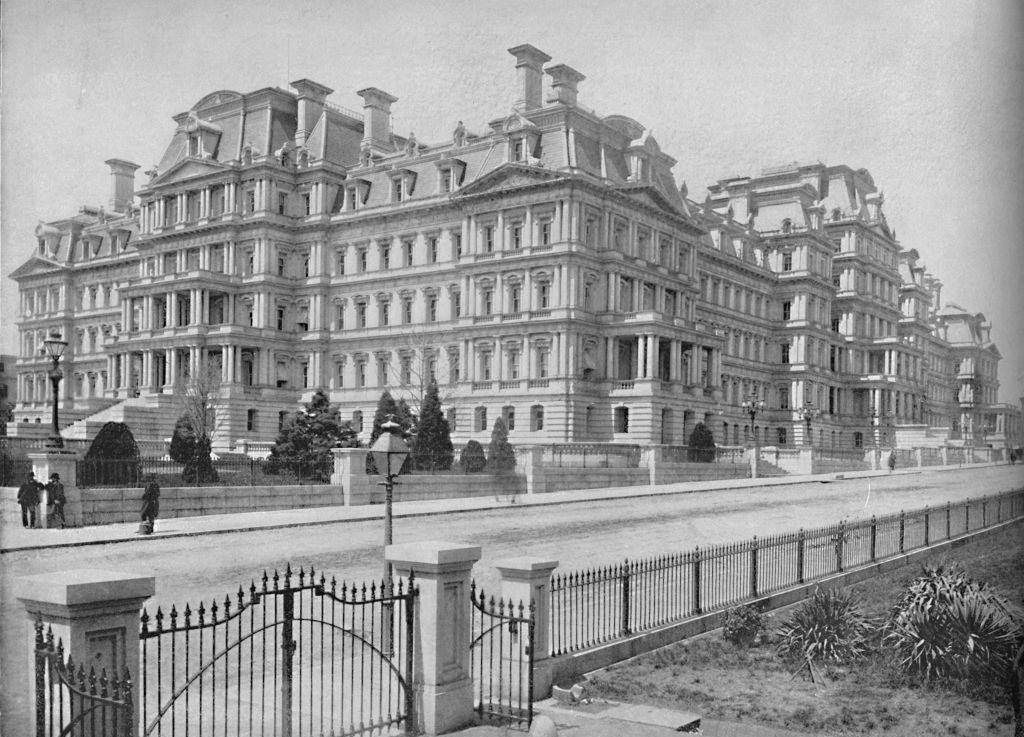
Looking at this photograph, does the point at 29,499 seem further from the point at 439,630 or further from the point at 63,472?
the point at 439,630

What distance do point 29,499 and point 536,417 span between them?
91.7 ft

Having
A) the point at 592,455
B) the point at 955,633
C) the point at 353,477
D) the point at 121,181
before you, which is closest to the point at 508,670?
the point at 955,633

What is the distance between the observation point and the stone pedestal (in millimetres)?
17141

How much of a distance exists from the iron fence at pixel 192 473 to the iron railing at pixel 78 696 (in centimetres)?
1417

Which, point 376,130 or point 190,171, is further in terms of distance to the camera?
point 376,130

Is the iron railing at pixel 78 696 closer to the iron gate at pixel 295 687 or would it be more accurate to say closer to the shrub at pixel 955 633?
the iron gate at pixel 295 687

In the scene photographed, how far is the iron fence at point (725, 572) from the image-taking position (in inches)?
418

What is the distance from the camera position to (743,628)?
11227 millimetres

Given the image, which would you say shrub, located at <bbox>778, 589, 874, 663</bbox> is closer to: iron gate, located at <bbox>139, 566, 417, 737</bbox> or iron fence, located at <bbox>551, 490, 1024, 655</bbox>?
iron fence, located at <bbox>551, 490, 1024, 655</bbox>

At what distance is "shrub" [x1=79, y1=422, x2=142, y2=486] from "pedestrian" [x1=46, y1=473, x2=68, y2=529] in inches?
82.1

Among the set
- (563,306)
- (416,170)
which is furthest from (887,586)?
(416,170)

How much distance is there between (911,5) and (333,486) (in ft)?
59.4

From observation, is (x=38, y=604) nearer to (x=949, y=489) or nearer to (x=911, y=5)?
(x=911, y=5)

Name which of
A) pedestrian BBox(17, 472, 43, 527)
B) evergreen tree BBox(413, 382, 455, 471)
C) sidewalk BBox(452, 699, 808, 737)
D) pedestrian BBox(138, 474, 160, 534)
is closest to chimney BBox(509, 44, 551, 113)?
sidewalk BBox(452, 699, 808, 737)
